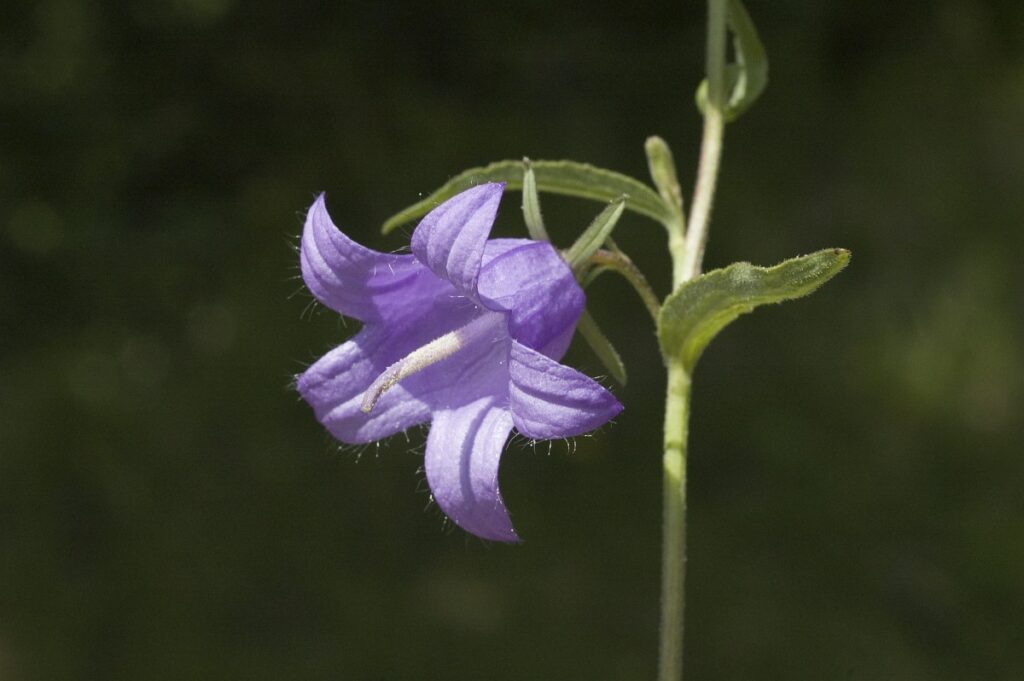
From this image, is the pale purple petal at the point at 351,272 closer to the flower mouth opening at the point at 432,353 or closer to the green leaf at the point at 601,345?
the flower mouth opening at the point at 432,353

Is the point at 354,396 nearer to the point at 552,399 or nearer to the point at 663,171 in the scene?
the point at 552,399

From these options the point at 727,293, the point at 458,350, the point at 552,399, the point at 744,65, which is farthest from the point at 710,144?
the point at 552,399

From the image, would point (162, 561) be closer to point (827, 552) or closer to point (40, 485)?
point (40, 485)

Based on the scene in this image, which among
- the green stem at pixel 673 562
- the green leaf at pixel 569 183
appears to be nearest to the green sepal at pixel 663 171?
the green leaf at pixel 569 183

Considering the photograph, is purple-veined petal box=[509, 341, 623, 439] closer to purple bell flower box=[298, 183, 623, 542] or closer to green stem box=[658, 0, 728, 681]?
purple bell flower box=[298, 183, 623, 542]

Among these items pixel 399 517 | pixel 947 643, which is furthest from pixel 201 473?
pixel 947 643
